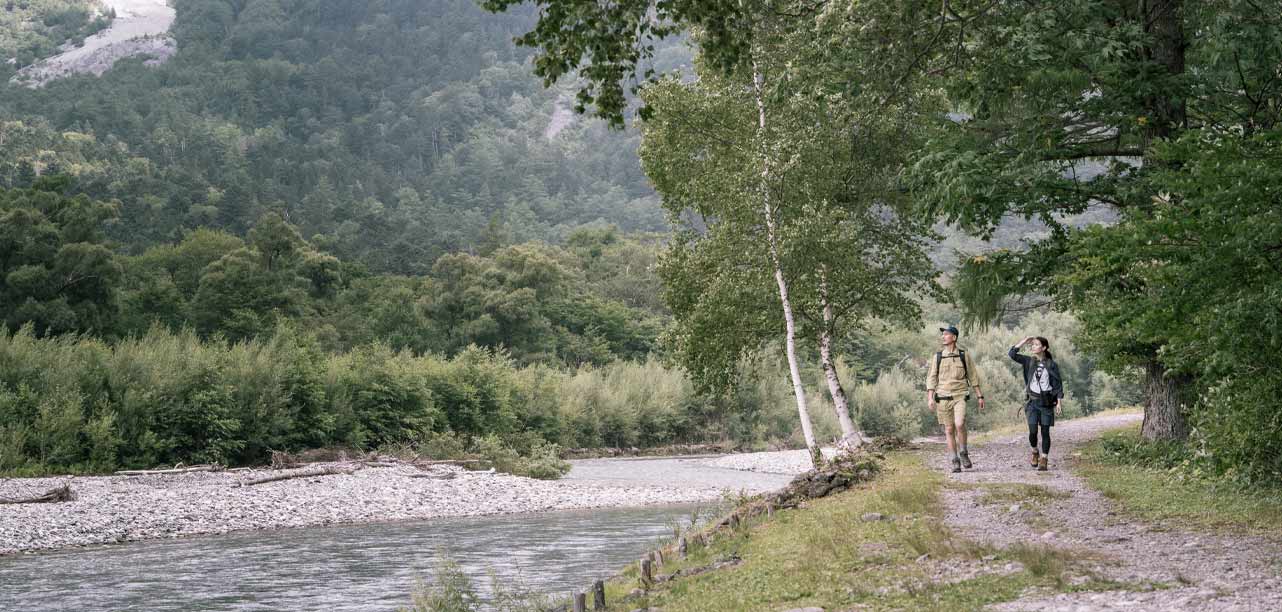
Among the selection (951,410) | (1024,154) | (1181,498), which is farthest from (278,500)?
(1181,498)

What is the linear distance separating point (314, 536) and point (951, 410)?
13330 mm

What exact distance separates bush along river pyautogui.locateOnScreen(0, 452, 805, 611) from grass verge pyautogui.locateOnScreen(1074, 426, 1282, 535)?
16.5ft

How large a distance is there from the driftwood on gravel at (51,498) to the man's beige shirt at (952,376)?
1960 centimetres

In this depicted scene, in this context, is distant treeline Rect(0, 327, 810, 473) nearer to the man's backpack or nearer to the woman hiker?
the man's backpack

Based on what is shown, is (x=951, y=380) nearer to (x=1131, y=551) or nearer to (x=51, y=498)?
(x=1131, y=551)

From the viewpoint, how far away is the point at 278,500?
25.9 m

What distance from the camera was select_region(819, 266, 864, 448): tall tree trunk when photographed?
21.4 m

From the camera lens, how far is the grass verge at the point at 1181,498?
921 cm

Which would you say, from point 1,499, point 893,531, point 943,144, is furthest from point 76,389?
point 893,531

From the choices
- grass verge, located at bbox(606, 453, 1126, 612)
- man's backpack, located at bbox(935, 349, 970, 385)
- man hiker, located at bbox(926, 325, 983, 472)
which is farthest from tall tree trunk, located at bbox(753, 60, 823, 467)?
grass verge, located at bbox(606, 453, 1126, 612)

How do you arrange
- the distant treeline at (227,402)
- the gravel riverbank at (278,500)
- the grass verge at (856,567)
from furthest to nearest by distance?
1. the distant treeline at (227,402)
2. the gravel riverbank at (278,500)
3. the grass verge at (856,567)

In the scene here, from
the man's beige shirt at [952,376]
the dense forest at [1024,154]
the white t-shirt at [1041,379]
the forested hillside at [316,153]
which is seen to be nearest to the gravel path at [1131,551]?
the dense forest at [1024,154]

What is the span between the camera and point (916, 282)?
23.8m

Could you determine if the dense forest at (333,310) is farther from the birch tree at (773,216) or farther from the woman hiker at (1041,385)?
the woman hiker at (1041,385)
